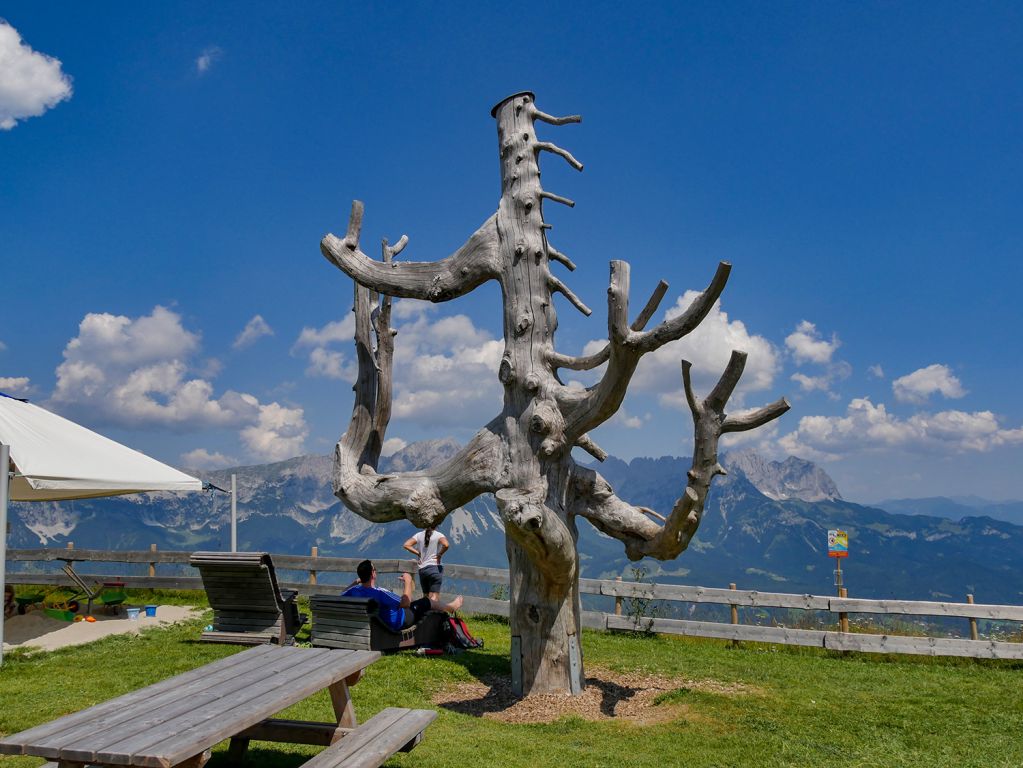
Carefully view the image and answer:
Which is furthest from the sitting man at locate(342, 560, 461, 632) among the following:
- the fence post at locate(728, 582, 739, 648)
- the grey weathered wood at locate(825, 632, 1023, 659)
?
the grey weathered wood at locate(825, 632, 1023, 659)

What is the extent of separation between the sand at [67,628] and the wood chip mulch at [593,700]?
5688 millimetres

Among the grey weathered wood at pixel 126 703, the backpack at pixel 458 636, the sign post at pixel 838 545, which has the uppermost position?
the sign post at pixel 838 545

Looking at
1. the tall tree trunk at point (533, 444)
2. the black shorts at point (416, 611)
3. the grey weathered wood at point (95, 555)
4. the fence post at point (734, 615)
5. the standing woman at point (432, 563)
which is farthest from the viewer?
the grey weathered wood at point (95, 555)

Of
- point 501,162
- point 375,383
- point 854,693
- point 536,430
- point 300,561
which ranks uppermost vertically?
point 501,162

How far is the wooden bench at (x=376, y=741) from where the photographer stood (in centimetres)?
384

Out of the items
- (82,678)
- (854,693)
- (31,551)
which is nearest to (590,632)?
(854,693)

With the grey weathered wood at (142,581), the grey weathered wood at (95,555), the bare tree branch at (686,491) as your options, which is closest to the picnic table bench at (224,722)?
the bare tree branch at (686,491)

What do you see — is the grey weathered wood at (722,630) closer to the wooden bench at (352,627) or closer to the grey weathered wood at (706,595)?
the grey weathered wood at (706,595)

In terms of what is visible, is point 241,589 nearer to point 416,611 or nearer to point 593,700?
point 416,611

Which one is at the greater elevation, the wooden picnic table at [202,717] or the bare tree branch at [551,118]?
the bare tree branch at [551,118]

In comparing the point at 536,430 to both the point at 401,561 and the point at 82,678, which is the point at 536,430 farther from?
the point at 401,561

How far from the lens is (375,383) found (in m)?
8.19

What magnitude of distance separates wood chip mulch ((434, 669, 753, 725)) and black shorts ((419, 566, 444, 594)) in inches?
85.1

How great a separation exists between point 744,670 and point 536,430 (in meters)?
4.46
